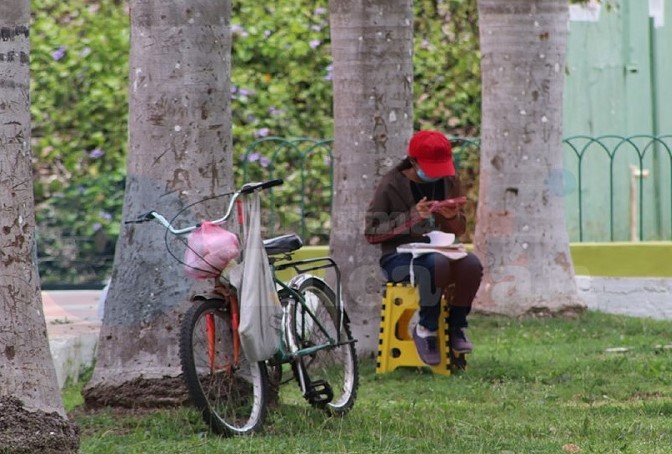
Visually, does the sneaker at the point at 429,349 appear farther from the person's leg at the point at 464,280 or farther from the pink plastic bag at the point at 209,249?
the pink plastic bag at the point at 209,249

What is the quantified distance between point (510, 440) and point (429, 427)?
18.9 inches

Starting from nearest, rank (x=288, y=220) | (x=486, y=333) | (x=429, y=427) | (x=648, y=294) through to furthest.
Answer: (x=429, y=427), (x=486, y=333), (x=648, y=294), (x=288, y=220)

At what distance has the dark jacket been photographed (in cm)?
877

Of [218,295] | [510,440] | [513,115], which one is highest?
[513,115]

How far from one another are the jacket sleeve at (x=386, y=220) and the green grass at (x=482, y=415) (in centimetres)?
81

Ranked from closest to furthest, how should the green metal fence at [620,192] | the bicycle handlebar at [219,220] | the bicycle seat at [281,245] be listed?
the bicycle handlebar at [219,220] < the bicycle seat at [281,245] < the green metal fence at [620,192]

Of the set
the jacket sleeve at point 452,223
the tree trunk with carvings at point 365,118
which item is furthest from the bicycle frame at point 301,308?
the tree trunk with carvings at point 365,118

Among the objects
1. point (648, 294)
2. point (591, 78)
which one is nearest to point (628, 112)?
point (591, 78)

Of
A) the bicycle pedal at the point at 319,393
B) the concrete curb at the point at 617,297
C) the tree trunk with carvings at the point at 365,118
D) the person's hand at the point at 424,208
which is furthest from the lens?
the concrete curb at the point at 617,297

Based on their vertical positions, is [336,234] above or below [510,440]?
above

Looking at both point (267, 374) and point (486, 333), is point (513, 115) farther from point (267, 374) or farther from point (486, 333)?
point (267, 374)

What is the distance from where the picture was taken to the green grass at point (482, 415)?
6.32m

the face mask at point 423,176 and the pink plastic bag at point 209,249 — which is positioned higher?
the face mask at point 423,176

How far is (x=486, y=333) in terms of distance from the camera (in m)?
11.0
